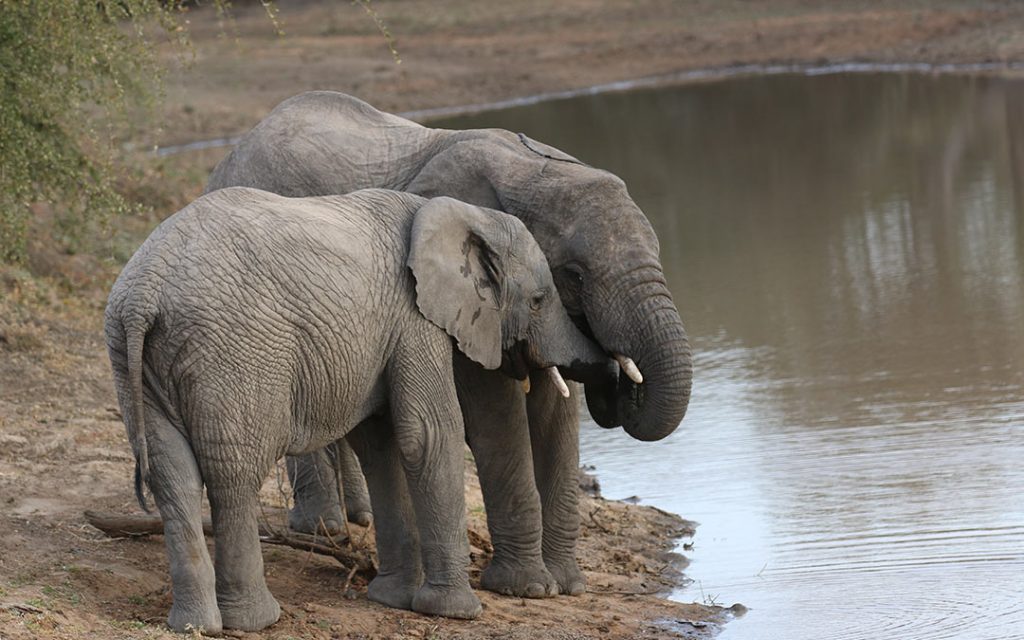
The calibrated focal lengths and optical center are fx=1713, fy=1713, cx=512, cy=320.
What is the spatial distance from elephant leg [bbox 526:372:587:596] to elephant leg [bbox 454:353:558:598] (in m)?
0.16

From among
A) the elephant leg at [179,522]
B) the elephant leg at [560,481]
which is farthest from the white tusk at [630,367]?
the elephant leg at [179,522]

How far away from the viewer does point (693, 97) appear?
29547 mm

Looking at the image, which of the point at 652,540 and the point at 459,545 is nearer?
the point at 459,545

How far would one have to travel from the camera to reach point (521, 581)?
7.57 meters

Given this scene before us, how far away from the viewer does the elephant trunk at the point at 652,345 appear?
6.87m

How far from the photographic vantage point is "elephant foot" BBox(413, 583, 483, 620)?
6953 mm

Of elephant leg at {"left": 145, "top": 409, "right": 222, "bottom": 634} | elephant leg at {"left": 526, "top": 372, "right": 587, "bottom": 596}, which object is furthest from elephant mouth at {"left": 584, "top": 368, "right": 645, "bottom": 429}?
elephant leg at {"left": 145, "top": 409, "right": 222, "bottom": 634}

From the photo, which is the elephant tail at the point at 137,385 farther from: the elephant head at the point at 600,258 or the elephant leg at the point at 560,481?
the elephant leg at the point at 560,481

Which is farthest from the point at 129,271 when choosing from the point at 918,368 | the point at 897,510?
the point at 918,368

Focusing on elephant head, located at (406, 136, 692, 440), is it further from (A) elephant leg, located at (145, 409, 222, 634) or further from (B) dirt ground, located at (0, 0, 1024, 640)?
(A) elephant leg, located at (145, 409, 222, 634)

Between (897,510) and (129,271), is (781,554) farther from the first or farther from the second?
(129,271)

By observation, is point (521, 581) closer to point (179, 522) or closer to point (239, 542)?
point (239, 542)

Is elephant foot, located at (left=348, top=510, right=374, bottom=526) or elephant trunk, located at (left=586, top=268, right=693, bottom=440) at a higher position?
elephant trunk, located at (left=586, top=268, right=693, bottom=440)

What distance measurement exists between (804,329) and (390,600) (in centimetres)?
659
